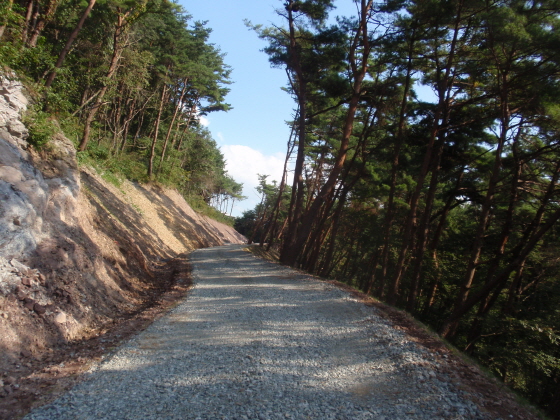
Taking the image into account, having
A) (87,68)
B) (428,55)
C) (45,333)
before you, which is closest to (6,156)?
(45,333)

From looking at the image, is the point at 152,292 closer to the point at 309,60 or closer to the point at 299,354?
the point at 299,354

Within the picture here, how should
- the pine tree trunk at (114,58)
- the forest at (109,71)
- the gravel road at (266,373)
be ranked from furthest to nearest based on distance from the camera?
the pine tree trunk at (114,58), the forest at (109,71), the gravel road at (266,373)

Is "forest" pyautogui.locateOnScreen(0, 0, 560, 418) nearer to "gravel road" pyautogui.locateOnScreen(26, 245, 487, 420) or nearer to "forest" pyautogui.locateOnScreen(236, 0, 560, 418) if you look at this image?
"forest" pyautogui.locateOnScreen(236, 0, 560, 418)

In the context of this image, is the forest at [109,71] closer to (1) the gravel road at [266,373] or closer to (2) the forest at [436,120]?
(2) the forest at [436,120]

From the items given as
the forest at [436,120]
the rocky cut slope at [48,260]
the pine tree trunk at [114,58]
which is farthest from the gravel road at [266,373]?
the pine tree trunk at [114,58]

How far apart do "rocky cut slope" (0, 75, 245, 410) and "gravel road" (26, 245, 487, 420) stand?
1043 millimetres

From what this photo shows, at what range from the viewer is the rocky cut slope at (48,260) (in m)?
5.28

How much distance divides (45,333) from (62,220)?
10.6 ft

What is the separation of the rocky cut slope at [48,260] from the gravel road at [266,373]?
104 centimetres

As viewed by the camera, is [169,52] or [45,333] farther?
[169,52]

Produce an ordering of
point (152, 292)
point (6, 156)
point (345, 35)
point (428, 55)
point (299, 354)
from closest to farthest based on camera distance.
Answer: point (299, 354) → point (6, 156) → point (152, 292) → point (428, 55) → point (345, 35)

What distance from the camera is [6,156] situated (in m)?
6.96

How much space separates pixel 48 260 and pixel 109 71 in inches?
481

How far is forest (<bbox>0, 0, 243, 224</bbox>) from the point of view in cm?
972
